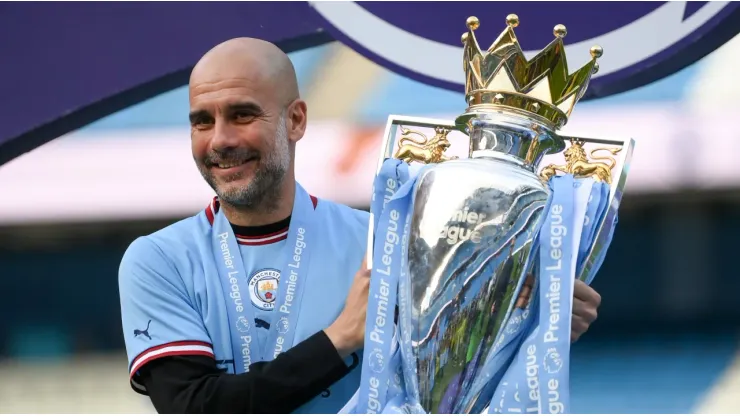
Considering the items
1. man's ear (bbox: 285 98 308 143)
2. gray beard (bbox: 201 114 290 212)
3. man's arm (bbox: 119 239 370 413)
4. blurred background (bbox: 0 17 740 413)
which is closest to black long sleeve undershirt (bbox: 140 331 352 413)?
man's arm (bbox: 119 239 370 413)

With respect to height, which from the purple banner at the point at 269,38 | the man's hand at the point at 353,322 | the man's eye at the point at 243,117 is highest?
the purple banner at the point at 269,38

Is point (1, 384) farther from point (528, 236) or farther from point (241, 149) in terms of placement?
point (528, 236)

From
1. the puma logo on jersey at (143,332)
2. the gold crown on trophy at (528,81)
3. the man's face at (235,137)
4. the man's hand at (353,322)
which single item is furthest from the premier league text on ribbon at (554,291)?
the puma logo on jersey at (143,332)

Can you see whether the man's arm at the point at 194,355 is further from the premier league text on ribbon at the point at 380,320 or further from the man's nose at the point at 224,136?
the man's nose at the point at 224,136

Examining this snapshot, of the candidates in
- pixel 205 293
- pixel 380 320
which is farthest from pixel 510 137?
pixel 205 293

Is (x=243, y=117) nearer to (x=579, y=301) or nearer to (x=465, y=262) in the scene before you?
(x=465, y=262)

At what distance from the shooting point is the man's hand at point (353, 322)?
1.84 metres

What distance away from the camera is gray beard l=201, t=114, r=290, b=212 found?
197 cm

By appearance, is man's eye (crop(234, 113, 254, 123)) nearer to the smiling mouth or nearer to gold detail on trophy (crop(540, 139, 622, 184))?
the smiling mouth

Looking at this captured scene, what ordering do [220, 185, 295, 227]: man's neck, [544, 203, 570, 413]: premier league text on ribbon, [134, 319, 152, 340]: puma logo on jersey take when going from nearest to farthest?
[544, 203, 570, 413]: premier league text on ribbon → [134, 319, 152, 340]: puma logo on jersey → [220, 185, 295, 227]: man's neck

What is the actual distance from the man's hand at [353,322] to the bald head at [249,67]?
355 mm

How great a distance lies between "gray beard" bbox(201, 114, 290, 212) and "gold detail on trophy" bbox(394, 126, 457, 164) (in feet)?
0.69

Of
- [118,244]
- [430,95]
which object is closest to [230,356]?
[430,95]

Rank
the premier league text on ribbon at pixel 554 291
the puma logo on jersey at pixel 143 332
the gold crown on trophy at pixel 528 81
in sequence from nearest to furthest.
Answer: the premier league text on ribbon at pixel 554 291, the gold crown on trophy at pixel 528 81, the puma logo on jersey at pixel 143 332
